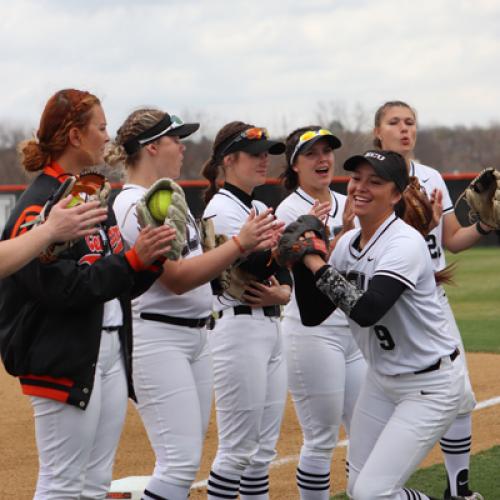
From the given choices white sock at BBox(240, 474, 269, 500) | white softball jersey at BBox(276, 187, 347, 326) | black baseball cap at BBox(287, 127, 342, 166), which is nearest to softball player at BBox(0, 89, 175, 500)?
white sock at BBox(240, 474, 269, 500)

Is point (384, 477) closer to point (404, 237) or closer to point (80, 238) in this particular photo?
point (404, 237)

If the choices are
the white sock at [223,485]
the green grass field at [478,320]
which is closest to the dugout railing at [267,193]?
the green grass field at [478,320]

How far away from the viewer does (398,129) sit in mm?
5871

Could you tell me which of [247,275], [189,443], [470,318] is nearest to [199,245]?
[247,275]

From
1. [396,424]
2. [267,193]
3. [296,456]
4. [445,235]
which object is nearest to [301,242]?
[396,424]

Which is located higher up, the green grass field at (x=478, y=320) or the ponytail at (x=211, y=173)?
the ponytail at (x=211, y=173)

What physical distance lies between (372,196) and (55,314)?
4.78ft

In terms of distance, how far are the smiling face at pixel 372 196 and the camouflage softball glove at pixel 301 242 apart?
19cm

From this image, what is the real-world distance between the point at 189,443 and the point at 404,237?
125 centimetres

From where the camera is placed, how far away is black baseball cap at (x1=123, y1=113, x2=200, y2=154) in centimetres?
462

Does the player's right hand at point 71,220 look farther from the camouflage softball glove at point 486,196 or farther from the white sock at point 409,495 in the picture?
the camouflage softball glove at point 486,196

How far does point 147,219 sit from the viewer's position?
161 inches

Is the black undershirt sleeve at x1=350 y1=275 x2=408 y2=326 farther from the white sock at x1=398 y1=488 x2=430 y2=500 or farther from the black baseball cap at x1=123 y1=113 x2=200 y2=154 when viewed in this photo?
the black baseball cap at x1=123 y1=113 x2=200 y2=154

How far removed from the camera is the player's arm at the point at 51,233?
3.45 metres
